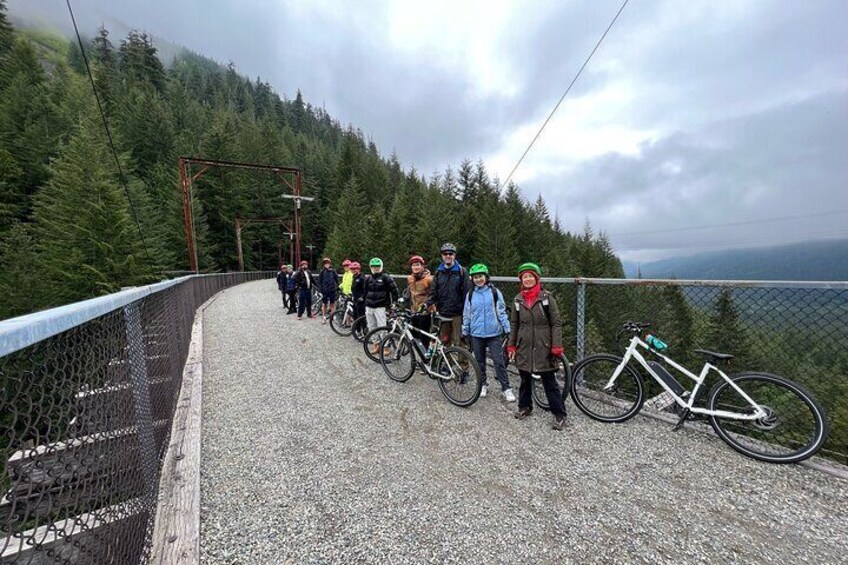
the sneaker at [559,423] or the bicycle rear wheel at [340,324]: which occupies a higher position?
the bicycle rear wheel at [340,324]

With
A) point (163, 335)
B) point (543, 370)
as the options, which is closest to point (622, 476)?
point (543, 370)

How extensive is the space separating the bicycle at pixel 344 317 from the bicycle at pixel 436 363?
3.25 meters

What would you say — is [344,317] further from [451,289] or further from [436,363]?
[436,363]

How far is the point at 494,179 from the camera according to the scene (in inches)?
1748

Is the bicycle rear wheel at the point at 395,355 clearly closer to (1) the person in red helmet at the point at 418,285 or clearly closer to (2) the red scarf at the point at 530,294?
(1) the person in red helmet at the point at 418,285

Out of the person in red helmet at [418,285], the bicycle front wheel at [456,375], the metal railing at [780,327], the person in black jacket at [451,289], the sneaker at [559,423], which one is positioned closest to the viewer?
the metal railing at [780,327]

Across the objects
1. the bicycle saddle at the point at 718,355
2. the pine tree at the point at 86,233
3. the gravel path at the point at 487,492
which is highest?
the pine tree at the point at 86,233

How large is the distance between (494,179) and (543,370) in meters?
43.2

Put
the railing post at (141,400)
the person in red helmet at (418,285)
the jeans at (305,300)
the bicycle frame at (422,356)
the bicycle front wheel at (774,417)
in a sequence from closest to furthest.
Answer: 1. the railing post at (141,400)
2. the bicycle front wheel at (774,417)
3. the bicycle frame at (422,356)
4. the person in red helmet at (418,285)
5. the jeans at (305,300)

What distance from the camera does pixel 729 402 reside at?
141 inches

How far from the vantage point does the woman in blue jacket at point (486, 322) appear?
484cm

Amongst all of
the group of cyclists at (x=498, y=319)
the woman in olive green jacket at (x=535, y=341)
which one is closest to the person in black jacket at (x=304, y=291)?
the group of cyclists at (x=498, y=319)

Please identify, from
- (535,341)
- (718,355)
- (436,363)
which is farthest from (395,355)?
(718,355)

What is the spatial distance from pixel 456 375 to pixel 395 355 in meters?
1.48
